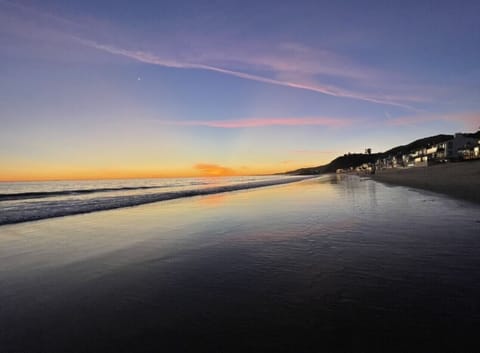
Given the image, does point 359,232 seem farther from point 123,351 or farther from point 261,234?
point 123,351

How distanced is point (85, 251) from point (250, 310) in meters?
6.52

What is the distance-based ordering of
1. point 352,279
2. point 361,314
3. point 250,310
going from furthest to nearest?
1. point 352,279
2. point 250,310
3. point 361,314

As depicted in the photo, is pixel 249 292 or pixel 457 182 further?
pixel 457 182

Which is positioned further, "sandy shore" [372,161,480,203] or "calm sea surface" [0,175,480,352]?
"sandy shore" [372,161,480,203]

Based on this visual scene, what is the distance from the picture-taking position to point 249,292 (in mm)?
4855

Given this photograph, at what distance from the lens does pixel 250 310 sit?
414 centimetres

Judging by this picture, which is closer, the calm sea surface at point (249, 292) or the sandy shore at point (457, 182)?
the calm sea surface at point (249, 292)

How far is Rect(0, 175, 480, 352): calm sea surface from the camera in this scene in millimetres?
3398

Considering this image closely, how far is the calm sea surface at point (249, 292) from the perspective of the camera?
3.40 m

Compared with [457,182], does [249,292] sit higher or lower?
higher

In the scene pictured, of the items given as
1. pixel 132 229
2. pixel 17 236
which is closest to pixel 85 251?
pixel 132 229

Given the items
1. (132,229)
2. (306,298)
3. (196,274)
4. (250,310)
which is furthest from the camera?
(132,229)

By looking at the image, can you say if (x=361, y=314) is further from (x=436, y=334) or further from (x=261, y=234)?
(x=261, y=234)

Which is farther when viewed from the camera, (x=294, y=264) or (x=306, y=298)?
(x=294, y=264)
